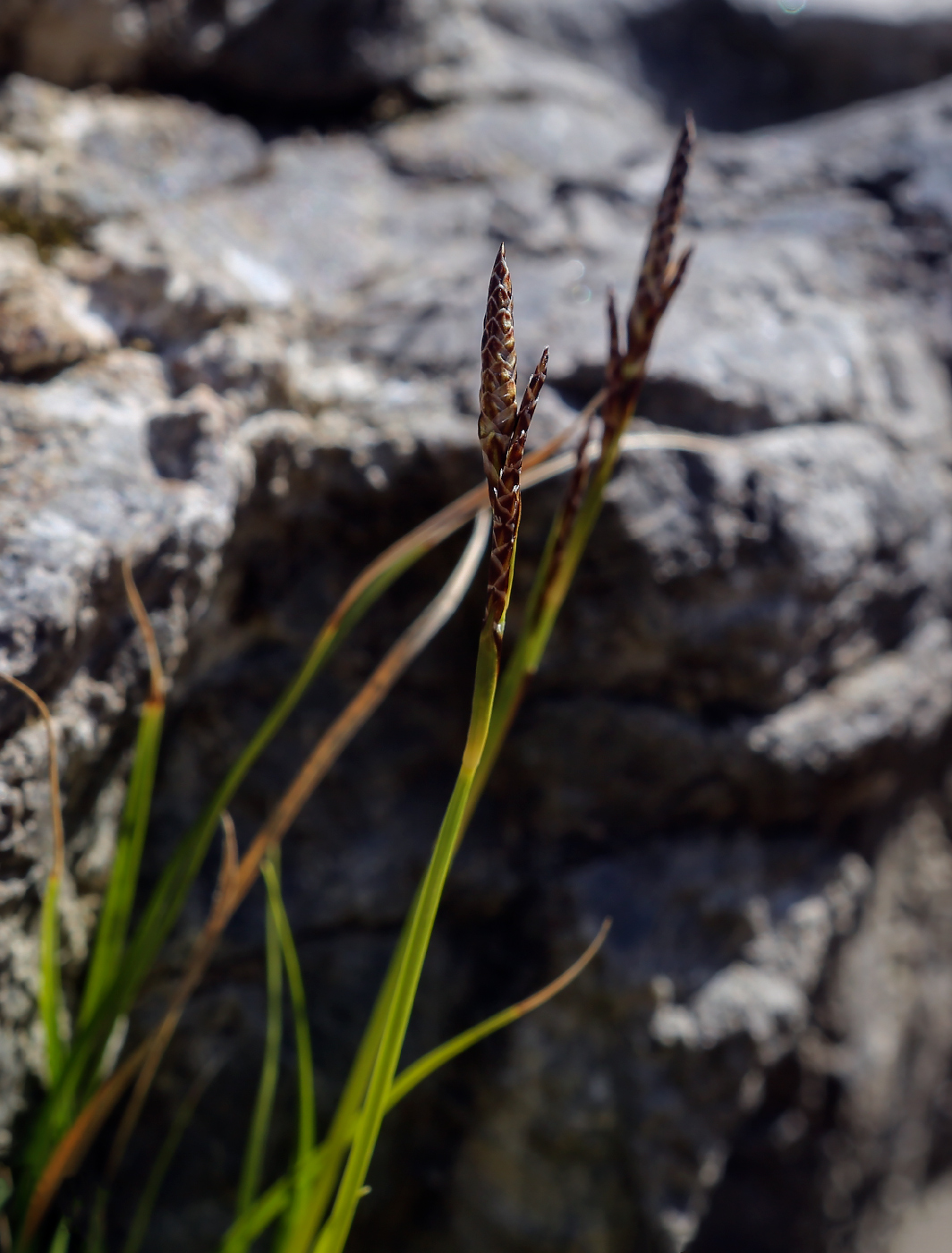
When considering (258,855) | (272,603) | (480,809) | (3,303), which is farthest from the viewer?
(480,809)

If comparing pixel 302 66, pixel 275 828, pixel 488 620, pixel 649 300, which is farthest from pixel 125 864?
pixel 302 66

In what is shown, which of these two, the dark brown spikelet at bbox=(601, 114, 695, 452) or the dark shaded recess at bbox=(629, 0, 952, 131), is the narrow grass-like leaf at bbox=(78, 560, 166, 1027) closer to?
the dark brown spikelet at bbox=(601, 114, 695, 452)

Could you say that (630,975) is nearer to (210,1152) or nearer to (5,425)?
(210,1152)

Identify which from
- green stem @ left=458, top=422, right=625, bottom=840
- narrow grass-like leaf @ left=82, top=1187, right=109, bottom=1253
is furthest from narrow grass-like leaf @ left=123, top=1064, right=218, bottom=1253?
green stem @ left=458, top=422, right=625, bottom=840

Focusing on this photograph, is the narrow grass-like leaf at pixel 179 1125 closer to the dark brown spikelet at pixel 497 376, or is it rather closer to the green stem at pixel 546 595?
the green stem at pixel 546 595

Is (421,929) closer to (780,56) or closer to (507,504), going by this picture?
(507,504)

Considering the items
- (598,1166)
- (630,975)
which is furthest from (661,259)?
(598,1166)
